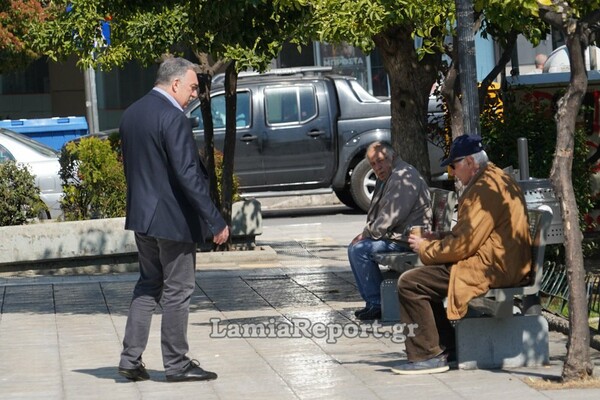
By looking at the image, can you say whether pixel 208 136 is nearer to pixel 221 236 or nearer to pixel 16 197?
pixel 16 197

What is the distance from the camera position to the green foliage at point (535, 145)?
37.2 ft

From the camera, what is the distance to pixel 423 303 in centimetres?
772

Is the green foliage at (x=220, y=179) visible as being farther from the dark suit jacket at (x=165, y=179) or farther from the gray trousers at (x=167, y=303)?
the dark suit jacket at (x=165, y=179)

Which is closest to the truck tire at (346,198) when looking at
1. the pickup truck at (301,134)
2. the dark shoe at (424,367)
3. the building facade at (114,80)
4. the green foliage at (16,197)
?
the pickup truck at (301,134)

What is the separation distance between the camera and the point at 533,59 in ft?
83.1

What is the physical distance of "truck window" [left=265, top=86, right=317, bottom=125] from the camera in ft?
62.6

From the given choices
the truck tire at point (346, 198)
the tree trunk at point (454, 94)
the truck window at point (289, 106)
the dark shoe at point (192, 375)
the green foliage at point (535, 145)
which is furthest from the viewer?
the truck tire at point (346, 198)

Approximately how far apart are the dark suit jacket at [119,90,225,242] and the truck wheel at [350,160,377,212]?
1123 centimetres

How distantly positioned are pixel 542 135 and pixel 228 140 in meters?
3.73

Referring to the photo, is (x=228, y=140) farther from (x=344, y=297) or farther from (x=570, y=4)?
(x=570, y=4)

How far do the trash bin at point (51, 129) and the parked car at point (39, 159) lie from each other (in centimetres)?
366

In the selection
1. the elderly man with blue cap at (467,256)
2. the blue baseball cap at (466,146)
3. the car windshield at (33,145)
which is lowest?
the elderly man with blue cap at (467,256)

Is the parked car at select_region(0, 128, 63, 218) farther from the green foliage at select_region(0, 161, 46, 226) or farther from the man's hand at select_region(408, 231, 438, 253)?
the man's hand at select_region(408, 231, 438, 253)

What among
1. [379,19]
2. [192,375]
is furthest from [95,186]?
[192,375]
